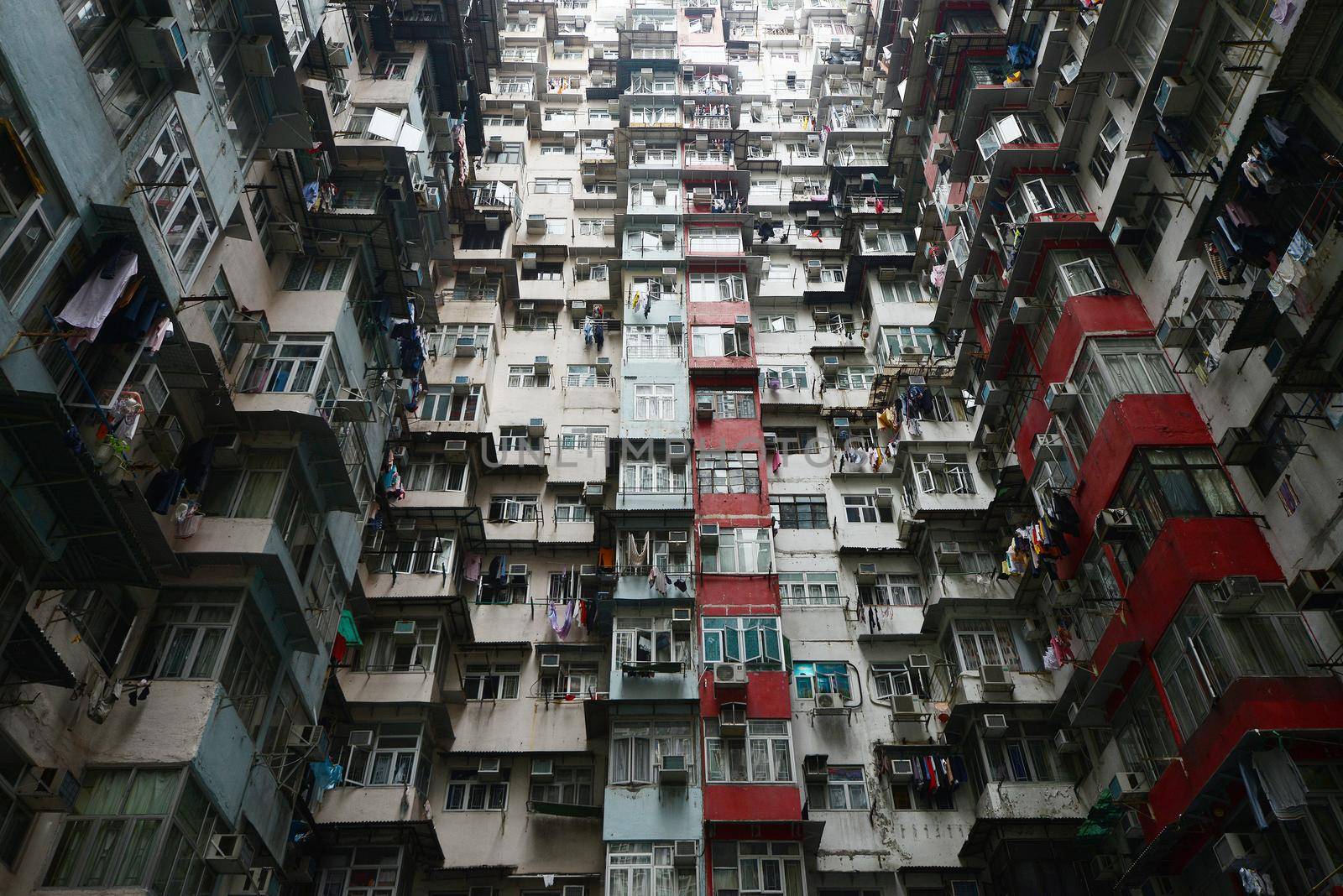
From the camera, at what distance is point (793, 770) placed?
25.2 m

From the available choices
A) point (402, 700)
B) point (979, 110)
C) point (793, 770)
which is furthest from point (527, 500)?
point (979, 110)

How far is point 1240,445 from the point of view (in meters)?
21.2

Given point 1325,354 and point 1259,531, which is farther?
point 1259,531

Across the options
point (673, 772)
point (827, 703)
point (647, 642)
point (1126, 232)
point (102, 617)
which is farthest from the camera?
point (827, 703)

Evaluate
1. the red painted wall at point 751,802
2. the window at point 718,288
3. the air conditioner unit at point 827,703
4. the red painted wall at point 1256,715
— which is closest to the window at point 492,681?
the red painted wall at point 751,802

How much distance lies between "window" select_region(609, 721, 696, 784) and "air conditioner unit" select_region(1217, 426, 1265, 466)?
49.8 feet

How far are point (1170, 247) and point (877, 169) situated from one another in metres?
20.1

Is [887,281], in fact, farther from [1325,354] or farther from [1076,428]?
[1325,354]

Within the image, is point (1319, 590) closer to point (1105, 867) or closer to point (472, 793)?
point (1105, 867)

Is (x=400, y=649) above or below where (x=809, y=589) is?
below

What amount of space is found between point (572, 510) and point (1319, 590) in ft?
70.5

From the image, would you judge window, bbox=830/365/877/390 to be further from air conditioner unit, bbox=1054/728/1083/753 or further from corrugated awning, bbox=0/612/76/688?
corrugated awning, bbox=0/612/76/688

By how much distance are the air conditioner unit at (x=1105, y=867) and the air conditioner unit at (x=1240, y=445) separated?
1004 centimetres

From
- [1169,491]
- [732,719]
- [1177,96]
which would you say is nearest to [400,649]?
[732,719]
